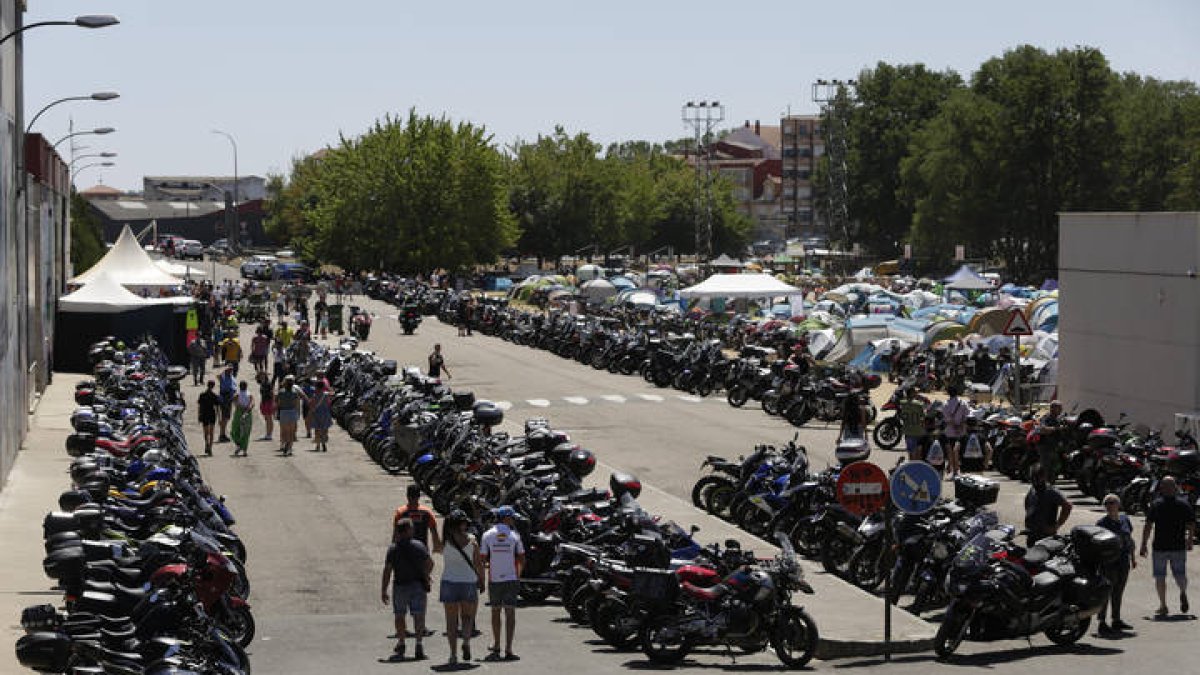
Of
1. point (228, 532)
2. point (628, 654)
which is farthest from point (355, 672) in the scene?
point (228, 532)

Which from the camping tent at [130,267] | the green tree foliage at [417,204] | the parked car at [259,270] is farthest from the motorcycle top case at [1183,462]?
the parked car at [259,270]

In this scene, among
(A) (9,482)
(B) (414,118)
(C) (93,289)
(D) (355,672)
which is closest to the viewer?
(D) (355,672)

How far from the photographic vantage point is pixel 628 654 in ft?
51.5

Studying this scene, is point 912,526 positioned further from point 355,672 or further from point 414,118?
point 414,118

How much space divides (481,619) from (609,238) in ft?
350

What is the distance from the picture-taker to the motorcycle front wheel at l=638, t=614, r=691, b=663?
1536cm

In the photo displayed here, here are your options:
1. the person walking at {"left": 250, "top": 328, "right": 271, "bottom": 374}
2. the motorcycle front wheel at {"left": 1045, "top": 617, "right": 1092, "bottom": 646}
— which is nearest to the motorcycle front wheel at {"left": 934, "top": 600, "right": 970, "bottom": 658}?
the motorcycle front wheel at {"left": 1045, "top": 617, "right": 1092, "bottom": 646}

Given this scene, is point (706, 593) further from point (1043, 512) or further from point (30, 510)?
point (30, 510)

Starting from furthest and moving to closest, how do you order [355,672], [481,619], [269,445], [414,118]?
1. [414,118]
2. [269,445]
3. [481,619]
4. [355,672]

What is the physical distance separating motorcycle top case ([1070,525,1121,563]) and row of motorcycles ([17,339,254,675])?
7.35 m

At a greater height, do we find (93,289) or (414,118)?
(414,118)

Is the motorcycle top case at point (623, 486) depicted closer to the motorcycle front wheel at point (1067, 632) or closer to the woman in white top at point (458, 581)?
the woman in white top at point (458, 581)

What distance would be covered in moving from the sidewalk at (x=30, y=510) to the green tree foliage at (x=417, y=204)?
53.0m

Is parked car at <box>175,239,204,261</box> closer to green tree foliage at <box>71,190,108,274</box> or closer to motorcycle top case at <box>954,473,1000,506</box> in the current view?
green tree foliage at <box>71,190,108,274</box>
